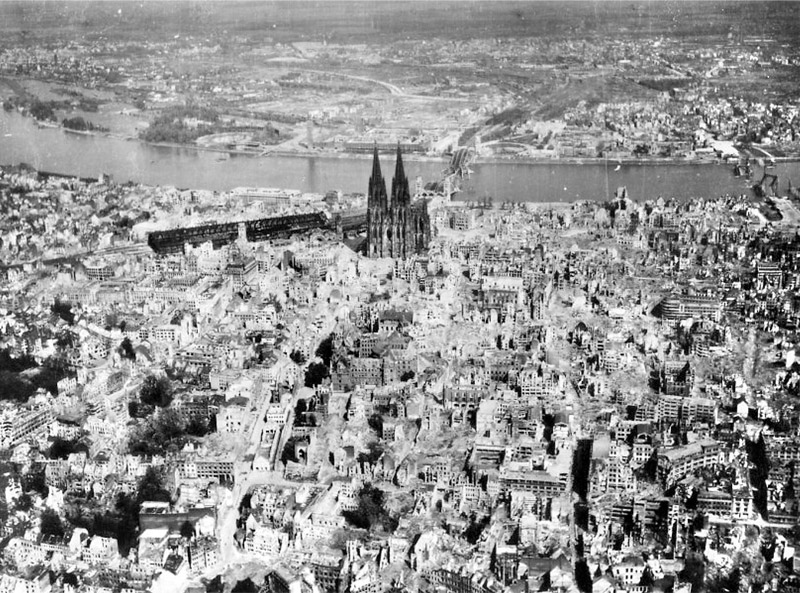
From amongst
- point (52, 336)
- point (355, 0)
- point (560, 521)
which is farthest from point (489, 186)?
point (560, 521)

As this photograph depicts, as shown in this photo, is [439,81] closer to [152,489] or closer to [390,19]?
[390,19]

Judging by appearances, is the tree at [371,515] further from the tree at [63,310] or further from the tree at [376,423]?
the tree at [63,310]

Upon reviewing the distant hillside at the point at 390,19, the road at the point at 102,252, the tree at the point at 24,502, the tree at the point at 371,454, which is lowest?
the tree at the point at 24,502

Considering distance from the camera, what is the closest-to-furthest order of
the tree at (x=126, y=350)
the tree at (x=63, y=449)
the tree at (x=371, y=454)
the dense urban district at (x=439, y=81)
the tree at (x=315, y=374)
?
the tree at (x=371, y=454) < the tree at (x=63, y=449) < the tree at (x=315, y=374) < the tree at (x=126, y=350) < the dense urban district at (x=439, y=81)

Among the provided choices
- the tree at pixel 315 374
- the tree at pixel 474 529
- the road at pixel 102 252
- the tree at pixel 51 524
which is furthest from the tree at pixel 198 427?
the road at pixel 102 252

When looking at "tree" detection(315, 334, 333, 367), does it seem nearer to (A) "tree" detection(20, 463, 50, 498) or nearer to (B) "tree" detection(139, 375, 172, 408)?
(B) "tree" detection(139, 375, 172, 408)

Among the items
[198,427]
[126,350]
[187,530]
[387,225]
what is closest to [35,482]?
[198,427]
